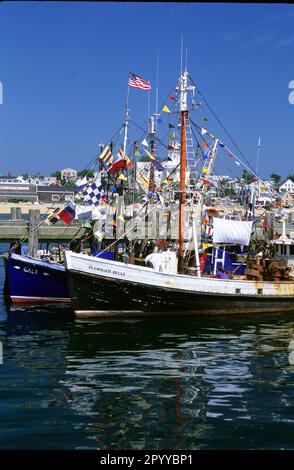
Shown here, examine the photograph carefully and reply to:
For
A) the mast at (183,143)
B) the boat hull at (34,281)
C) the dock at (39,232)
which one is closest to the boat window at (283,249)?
the mast at (183,143)

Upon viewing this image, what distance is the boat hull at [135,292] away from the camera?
24.9 m

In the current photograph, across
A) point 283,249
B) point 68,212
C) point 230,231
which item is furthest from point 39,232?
point 283,249

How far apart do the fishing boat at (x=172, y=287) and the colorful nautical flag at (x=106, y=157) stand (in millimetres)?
4174

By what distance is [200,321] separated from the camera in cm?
2502

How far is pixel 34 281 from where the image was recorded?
1165 inches

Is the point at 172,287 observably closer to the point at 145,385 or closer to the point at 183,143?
the point at 183,143

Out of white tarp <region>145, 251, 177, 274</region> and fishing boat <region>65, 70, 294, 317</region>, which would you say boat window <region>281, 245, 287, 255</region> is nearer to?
fishing boat <region>65, 70, 294, 317</region>

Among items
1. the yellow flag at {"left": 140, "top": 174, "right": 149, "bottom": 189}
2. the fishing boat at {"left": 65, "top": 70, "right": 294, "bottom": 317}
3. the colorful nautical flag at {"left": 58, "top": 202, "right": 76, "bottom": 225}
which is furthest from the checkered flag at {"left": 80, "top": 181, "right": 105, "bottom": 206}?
the yellow flag at {"left": 140, "top": 174, "right": 149, "bottom": 189}

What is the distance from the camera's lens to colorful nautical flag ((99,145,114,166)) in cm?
2836

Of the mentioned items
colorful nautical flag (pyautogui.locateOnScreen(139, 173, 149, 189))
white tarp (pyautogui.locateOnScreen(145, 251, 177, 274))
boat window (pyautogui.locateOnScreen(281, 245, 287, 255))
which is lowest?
white tarp (pyautogui.locateOnScreen(145, 251, 177, 274))

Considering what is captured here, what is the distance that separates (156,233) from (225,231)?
6.79 metres

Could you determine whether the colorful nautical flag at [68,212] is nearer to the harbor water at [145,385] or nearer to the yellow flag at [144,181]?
the harbor water at [145,385]
